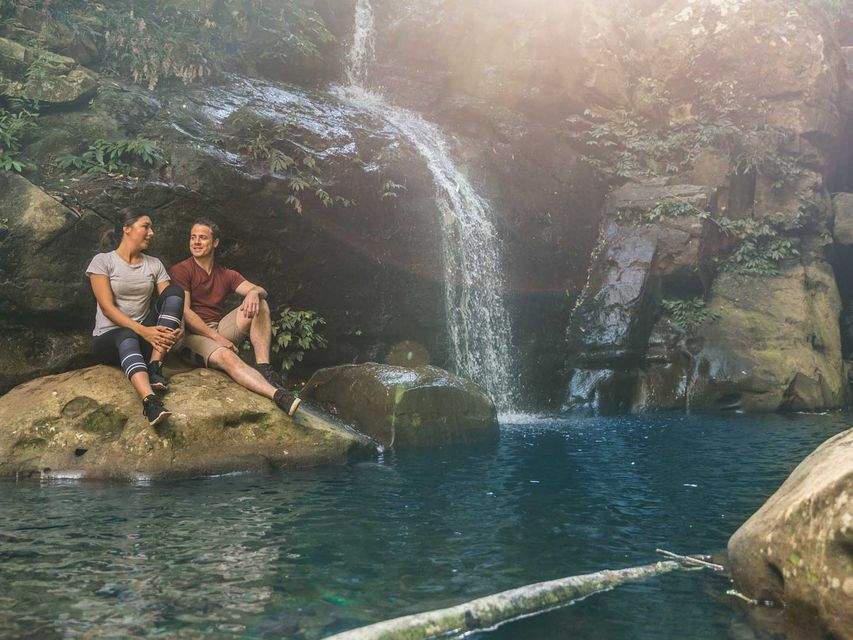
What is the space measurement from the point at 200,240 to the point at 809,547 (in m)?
6.57

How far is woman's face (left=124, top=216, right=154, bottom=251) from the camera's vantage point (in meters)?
7.11

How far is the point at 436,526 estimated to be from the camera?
15.3 feet

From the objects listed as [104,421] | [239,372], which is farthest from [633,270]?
[104,421]

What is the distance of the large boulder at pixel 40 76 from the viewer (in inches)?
340

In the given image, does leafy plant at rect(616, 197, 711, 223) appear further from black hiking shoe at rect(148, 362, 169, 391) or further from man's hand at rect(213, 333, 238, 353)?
black hiking shoe at rect(148, 362, 169, 391)

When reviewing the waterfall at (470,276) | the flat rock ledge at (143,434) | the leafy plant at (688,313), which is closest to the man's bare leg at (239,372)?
the flat rock ledge at (143,434)

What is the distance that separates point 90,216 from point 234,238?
1788 mm

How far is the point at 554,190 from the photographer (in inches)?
558

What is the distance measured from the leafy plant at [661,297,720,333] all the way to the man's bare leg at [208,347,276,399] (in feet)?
28.8

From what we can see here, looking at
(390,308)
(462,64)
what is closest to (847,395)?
(390,308)

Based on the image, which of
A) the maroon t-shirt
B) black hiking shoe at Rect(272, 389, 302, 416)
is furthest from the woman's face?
black hiking shoe at Rect(272, 389, 302, 416)

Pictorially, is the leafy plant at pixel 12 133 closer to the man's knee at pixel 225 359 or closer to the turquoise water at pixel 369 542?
the man's knee at pixel 225 359

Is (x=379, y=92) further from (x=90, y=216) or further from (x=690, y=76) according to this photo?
(x=90, y=216)

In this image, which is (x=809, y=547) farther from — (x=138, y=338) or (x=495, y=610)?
(x=138, y=338)
